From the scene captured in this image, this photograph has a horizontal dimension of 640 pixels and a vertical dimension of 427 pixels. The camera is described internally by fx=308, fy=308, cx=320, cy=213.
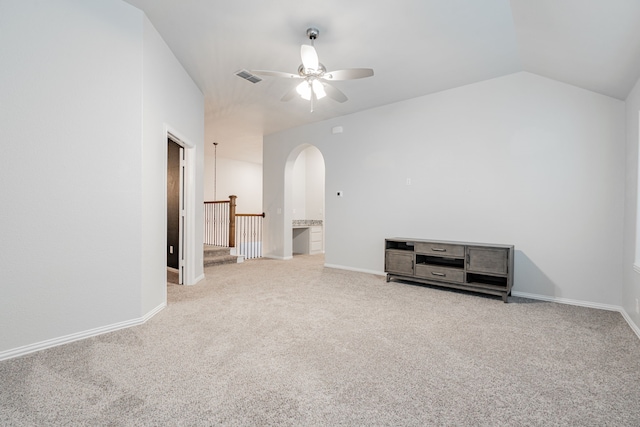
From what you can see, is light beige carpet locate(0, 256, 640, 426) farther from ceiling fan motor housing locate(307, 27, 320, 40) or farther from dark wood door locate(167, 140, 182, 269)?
ceiling fan motor housing locate(307, 27, 320, 40)

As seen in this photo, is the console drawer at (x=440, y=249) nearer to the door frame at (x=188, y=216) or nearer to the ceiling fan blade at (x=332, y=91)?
the ceiling fan blade at (x=332, y=91)

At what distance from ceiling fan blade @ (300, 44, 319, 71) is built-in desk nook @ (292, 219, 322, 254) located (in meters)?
5.16

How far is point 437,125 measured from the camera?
14.9 feet

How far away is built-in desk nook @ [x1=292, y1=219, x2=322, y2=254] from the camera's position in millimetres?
7898

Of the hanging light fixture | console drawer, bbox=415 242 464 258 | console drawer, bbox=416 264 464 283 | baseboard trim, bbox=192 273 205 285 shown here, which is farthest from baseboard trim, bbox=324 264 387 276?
the hanging light fixture

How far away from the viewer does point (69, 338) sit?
7.94ft

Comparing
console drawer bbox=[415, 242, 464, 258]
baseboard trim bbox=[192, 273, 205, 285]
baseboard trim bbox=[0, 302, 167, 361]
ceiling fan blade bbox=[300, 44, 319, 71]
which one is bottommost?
baseboard trim bbox=[192, 273, 205, 285]

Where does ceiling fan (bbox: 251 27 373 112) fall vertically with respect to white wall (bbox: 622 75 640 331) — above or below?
above

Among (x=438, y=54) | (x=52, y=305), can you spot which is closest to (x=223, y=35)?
(x=438, y=54)

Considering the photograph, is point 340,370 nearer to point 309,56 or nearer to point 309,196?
point 309,56

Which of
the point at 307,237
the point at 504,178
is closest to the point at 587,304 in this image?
the point at 504,178

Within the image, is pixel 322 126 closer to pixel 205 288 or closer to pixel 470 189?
pixel 470 189

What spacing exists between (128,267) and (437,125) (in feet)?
14.0

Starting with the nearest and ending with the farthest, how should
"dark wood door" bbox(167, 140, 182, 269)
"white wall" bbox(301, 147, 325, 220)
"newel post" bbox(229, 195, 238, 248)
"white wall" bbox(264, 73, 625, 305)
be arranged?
1. "white wall" bbox(264, 73, 625, 305)
2. "dark wood door" bbox(167, 140, 182, 269)
3. "newel post" bbox(229, 195, 238, 248)
4. "white wall" bbox(301, 147, 325, 220)
